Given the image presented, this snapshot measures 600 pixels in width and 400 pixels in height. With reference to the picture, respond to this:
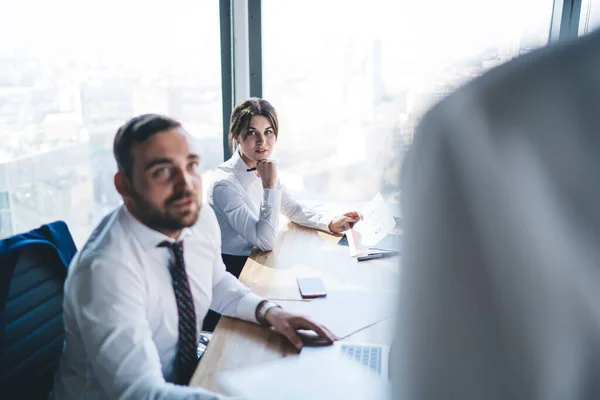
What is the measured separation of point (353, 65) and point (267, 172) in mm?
1070

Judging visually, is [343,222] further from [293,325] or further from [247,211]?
[293,325]

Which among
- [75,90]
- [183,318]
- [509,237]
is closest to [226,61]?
[75,90]

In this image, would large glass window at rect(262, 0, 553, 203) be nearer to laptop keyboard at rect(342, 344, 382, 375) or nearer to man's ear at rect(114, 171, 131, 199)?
laptop keyboard at rect(342, 344, 382, 375)

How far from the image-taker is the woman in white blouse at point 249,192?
2043 mm

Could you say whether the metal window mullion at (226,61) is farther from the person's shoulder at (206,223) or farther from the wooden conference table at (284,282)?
the person's shoulder at (206,223)

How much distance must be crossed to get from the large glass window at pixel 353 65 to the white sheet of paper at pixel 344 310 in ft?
4.02

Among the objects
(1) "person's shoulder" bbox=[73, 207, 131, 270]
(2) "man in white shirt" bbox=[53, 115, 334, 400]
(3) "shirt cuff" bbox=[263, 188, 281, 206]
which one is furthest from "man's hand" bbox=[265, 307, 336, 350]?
(3) "shirt cuff" bbox=[263, 188, 281, 206]

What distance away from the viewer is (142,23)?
2.45m

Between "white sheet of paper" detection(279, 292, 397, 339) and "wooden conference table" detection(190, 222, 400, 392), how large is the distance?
29mm

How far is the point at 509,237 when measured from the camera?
0.81 ft

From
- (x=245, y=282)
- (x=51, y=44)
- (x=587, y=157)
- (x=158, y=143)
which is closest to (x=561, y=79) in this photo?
(x=587, y=157)

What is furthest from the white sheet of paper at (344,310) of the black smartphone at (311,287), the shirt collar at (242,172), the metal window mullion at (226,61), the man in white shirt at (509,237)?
the metal window mullion at (226,61)

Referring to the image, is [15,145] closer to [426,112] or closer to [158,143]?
[158,143]

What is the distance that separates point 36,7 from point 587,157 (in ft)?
8.31
